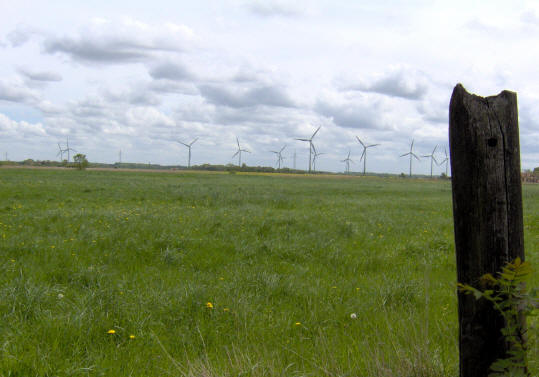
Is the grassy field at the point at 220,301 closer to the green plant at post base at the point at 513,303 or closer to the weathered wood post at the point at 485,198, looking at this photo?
the weathered wood post at the point at 485,198

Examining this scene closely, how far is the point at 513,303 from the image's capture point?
244cm

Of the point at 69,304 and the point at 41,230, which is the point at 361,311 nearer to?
the point at 69,304

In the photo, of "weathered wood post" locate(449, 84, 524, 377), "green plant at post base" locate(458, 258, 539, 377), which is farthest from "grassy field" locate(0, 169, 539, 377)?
"green plant at post base" locate(458, 258, 539, 377)

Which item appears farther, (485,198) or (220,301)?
(220,301)

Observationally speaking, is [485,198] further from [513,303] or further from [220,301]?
[220,301]

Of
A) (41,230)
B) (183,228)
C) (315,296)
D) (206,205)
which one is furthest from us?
(206,205)

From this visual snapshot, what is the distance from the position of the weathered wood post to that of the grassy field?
2.11 ft

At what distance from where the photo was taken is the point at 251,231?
10938 mm

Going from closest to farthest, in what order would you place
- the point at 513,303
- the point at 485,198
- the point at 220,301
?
the point at 513,303, the point at 485,198, the point at 220,301

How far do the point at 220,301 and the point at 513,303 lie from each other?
148 inches

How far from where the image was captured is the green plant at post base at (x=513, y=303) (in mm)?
2299

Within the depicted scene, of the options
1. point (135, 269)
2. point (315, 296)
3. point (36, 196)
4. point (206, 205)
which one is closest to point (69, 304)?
point (135, 269)

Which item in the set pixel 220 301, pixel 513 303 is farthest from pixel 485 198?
pixel 220 301

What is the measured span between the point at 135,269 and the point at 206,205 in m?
11.4
